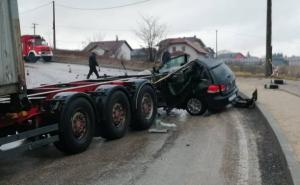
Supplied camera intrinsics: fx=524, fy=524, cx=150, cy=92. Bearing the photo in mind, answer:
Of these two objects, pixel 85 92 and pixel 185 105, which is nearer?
pixel 85 92

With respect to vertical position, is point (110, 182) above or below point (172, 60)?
below

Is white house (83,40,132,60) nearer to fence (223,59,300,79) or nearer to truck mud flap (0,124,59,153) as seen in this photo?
fence (223,59,300,79)

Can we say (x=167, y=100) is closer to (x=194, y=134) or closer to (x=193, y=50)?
(x=194, y=134)

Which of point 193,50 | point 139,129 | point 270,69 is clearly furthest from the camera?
point 193,50

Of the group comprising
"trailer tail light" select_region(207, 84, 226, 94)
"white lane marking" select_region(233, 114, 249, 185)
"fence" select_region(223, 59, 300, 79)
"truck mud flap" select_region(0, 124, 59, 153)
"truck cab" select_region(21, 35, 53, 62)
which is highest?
"truck cab" select_region(21, 35, 53, 62)

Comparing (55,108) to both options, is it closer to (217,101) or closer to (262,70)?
(217,101)

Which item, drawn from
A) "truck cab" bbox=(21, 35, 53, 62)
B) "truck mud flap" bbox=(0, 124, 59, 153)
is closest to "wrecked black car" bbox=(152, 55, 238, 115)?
"truck mud flap" bbox=(0, 124, 59, 153)

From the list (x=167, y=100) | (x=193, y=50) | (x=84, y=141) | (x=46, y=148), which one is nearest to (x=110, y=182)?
(x=84, y=141)

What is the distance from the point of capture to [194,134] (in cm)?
1045

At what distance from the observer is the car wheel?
525 inches

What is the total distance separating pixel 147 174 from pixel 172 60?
792cm

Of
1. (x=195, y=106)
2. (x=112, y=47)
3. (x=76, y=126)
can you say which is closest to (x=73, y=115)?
(x=76, y=126)

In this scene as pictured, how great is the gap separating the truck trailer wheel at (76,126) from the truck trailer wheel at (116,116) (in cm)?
56

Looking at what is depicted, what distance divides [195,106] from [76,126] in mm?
5328
